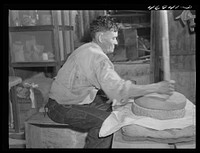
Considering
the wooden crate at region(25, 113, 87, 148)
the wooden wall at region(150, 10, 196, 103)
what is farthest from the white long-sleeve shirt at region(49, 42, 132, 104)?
the wooden wall at region(150, 10, 196, 103)

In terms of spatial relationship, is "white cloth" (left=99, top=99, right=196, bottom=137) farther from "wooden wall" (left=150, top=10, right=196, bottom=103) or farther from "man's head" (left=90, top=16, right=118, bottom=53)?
"wooden wall" (left=150, top=10, right=196, bottom=103)

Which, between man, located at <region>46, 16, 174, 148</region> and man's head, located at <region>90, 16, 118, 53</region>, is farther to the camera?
man's head, located at <region>90, 16, 118, 53</region>

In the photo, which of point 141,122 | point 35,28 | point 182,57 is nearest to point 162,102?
point 141,122

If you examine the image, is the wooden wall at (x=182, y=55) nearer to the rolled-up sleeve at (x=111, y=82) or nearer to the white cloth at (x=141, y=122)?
the white cloth at (x=141, y=122)

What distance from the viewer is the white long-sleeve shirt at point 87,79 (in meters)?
1.16

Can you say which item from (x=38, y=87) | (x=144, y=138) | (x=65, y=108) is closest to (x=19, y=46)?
(x=38, y=87)

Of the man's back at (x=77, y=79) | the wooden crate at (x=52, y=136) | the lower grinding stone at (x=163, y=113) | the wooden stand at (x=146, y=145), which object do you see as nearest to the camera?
the wooden stand at (x=146, y=145)

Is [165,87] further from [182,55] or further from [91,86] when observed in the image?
[182,55]

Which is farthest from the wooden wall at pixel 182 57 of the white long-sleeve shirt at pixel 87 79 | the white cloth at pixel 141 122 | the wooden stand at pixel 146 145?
the wooden stand at pixel 146 145

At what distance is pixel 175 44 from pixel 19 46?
65.6 inches

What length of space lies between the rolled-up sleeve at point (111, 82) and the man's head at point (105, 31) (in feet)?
0.62

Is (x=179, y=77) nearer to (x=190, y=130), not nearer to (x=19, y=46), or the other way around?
(x=190, y=130)

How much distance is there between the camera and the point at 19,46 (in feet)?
7.93

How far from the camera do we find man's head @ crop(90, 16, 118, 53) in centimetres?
134
